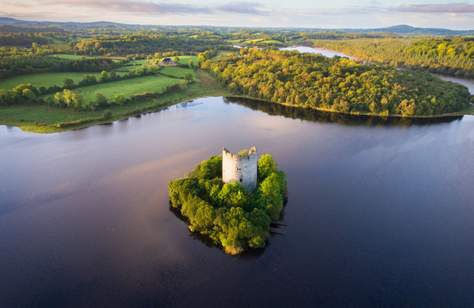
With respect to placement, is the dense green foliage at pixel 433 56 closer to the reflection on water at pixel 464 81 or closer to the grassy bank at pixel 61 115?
the reflection on water at pixel 464 81

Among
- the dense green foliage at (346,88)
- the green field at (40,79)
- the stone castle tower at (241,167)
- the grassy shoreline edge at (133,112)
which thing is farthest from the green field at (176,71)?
the stone castle tower at (241,167)

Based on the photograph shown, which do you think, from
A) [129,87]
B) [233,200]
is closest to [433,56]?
[129,87]

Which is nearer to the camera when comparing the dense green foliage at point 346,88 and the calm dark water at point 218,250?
the calm dark water at point 218,250

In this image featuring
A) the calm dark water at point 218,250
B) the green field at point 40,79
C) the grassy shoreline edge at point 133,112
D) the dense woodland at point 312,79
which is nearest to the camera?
the calm dark water at point 218,250

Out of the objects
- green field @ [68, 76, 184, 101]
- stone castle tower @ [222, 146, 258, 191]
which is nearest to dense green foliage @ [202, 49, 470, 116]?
green field @ [68, 76, 184, 101]

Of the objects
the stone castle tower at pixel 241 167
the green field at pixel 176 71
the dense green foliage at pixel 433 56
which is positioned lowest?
the stone castle tower at pixel 241 167

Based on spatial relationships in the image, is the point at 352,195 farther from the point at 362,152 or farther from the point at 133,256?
the point at 133,256

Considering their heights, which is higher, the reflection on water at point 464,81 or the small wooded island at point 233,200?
the reflection on water at point 464,81
